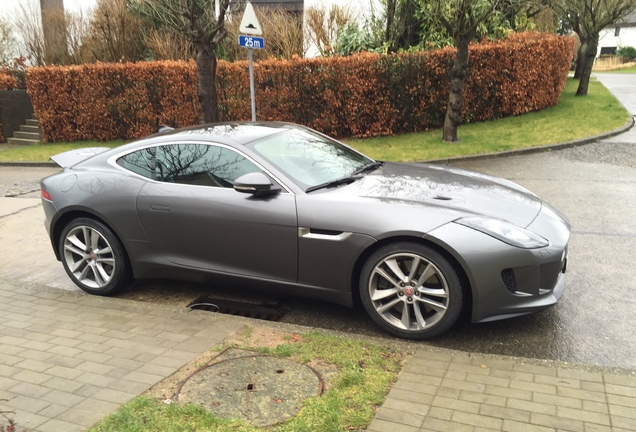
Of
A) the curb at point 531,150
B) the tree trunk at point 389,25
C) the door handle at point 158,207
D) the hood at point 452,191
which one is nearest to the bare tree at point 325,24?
the tree trunk at point 389,25

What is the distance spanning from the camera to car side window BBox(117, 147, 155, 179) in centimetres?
483

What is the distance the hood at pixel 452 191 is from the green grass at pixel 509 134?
6.49 meters

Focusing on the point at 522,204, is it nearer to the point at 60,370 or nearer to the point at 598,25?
the point at 60,370

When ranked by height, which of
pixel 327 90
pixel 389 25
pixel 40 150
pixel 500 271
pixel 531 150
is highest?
pixel 389 25

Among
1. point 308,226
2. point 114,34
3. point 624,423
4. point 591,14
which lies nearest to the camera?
point 624,423

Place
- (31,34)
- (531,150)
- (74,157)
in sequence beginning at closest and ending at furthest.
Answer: (74,157)
(531,150)
(31,34)

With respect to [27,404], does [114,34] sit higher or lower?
higher

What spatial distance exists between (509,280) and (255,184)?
74.7 inches

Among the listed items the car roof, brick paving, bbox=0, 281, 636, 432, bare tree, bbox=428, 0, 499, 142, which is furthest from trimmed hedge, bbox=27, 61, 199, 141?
brick paving, bbox=0, 281, 636, 432

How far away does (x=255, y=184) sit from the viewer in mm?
4152

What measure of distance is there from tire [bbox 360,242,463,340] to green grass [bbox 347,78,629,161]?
7583 millimetres

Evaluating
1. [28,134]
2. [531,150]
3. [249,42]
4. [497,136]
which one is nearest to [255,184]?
[249,42]

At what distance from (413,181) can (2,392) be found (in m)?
3.17

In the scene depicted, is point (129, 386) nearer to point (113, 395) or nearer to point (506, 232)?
point (113, 395)
